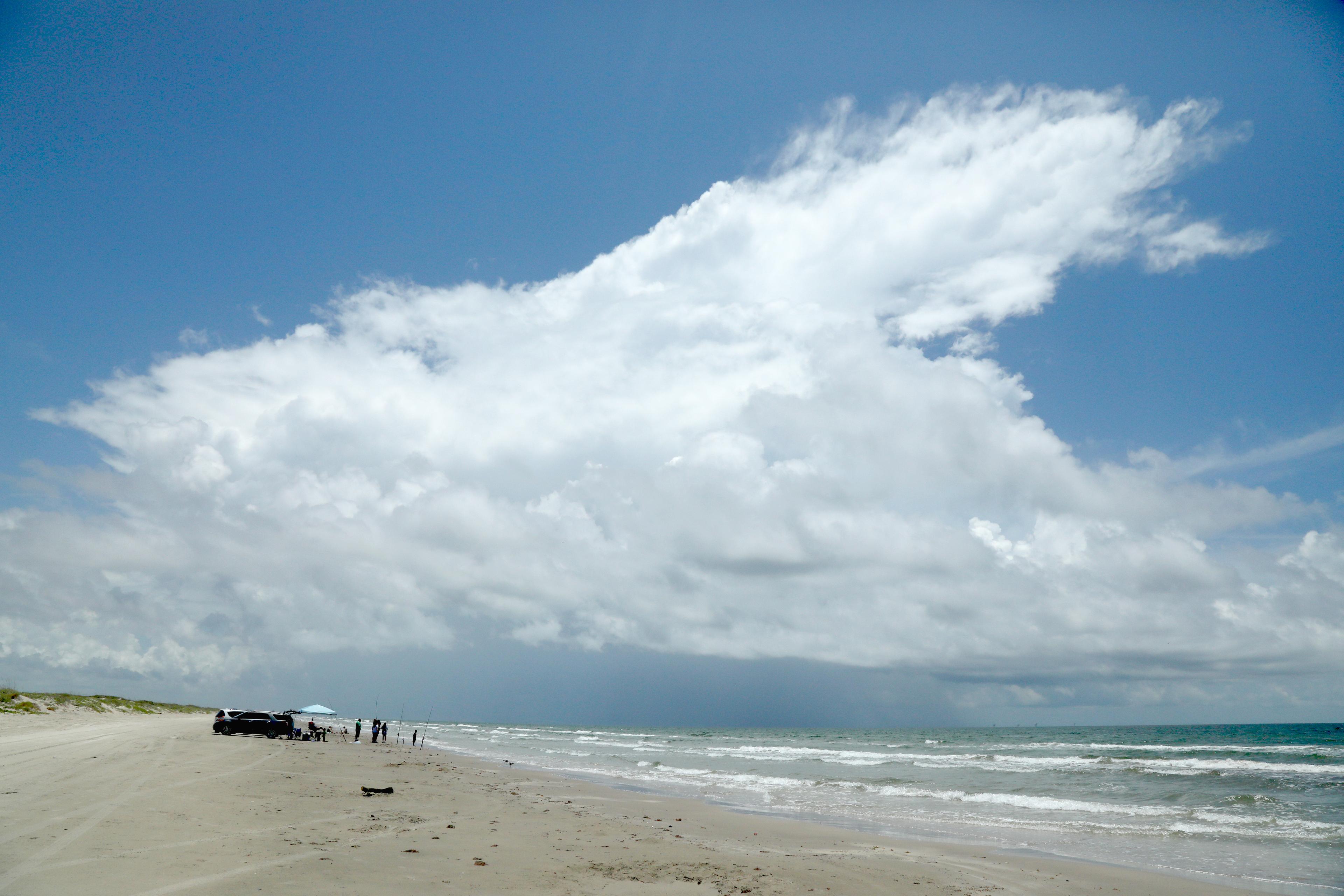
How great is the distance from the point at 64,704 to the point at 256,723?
24791 millimetres

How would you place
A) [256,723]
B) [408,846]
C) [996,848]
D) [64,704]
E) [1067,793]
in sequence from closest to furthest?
[408,846]
[996,848]
[1067,793]
[256,723]
[64,704]

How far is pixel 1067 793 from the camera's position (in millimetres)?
28516

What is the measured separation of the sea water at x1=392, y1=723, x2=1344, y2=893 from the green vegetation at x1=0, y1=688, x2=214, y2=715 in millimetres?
27764

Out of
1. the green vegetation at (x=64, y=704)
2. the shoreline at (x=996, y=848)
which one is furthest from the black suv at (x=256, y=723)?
the shoreline at (x=996, y=848)

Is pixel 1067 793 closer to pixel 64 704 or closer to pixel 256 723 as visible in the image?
pixel 256 723

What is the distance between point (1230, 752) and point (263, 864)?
6549 cm

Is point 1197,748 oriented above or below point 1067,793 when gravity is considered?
below

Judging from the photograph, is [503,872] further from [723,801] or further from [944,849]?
[723,801]

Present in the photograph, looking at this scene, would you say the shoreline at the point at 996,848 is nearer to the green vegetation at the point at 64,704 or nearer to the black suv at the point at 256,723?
the black suv at the point at 256,723

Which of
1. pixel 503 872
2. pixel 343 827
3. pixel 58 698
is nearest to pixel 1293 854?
pixel 503 872

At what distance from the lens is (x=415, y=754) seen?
42281 millimetres

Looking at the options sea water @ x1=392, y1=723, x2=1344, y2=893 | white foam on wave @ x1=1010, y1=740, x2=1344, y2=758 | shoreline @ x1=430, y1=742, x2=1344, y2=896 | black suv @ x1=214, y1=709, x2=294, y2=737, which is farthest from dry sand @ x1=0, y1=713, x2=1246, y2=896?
white foam on wave @ x1=1010, y1=740, x2=1344, y2=758

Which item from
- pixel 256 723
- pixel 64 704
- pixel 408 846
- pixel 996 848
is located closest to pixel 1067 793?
pixel 996 848

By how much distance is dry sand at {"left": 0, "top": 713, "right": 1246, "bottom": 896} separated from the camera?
9.42m
